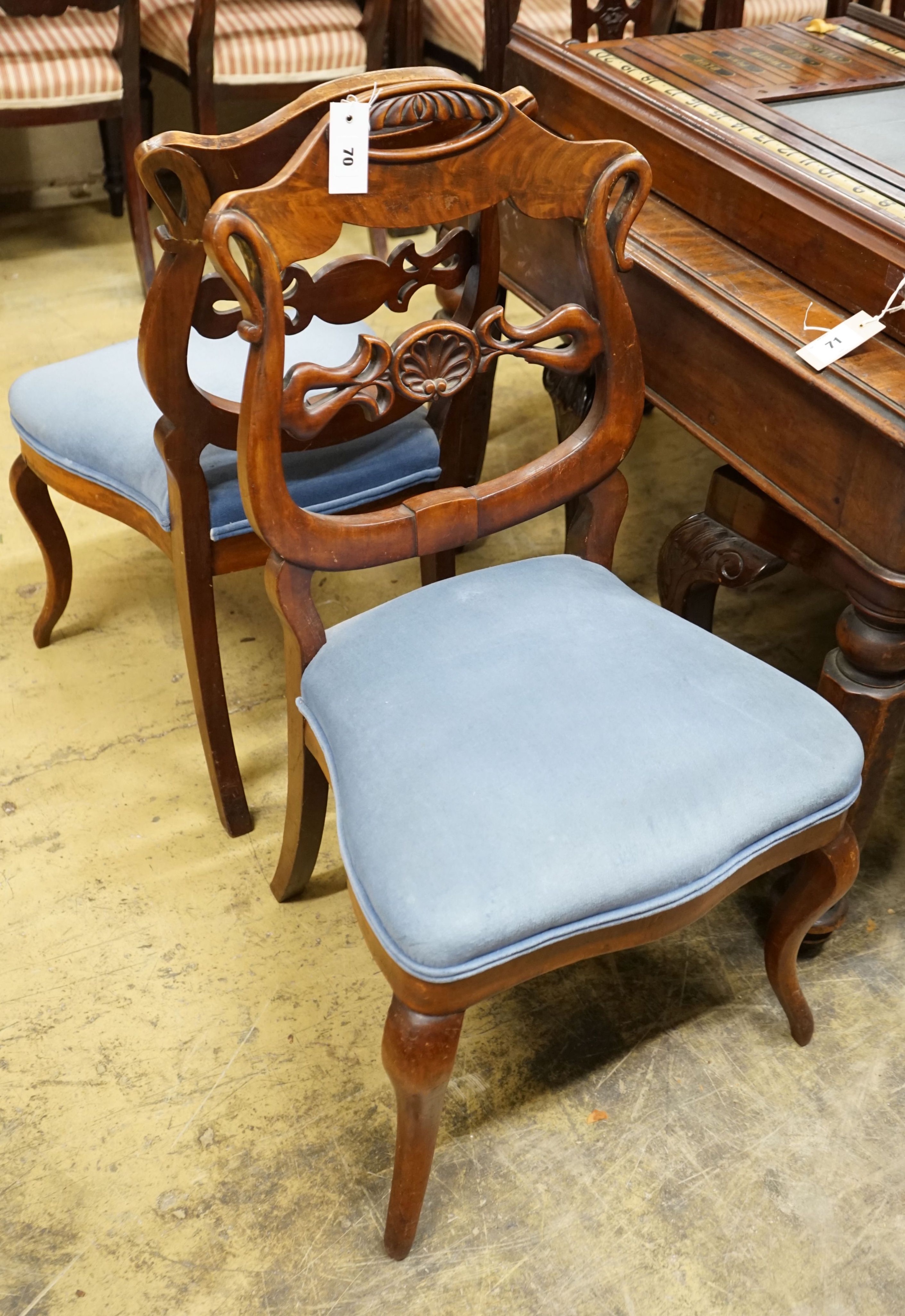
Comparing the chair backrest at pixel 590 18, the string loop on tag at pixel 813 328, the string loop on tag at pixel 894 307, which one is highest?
the chair backrest at pixel 590 18

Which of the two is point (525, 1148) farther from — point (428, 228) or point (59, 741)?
point (428, 228)

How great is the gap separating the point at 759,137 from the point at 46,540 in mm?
1183

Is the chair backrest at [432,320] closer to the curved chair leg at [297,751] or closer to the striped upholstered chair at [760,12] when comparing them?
the curved chair leg at [297,751]

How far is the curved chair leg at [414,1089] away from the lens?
3.37 feet

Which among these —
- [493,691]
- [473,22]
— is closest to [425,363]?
[493,691]

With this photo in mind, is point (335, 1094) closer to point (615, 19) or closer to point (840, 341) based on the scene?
point (840, 341)

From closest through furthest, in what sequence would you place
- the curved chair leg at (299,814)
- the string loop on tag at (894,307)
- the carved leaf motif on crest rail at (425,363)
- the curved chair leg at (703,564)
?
the carved leaf motif on crest rail at (425,363) < the string loop on tag at (894,307) < the curved chair leg at (299,814) < the curved chair leg at (703,564)

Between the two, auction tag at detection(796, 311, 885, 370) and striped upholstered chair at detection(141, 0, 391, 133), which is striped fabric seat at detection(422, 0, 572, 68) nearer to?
striped upholstered chair at detection(141, 0, 391, 133)

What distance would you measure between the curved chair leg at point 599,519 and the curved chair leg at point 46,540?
0.84 meters

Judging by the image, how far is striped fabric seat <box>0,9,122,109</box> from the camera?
2605mm

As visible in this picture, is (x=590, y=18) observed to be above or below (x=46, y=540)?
above

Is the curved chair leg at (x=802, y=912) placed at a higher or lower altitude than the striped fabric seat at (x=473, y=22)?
lower

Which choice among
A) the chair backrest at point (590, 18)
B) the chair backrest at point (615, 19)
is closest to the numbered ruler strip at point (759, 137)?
the chair backrest at point (590, 18)

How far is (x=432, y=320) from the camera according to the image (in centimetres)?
120
